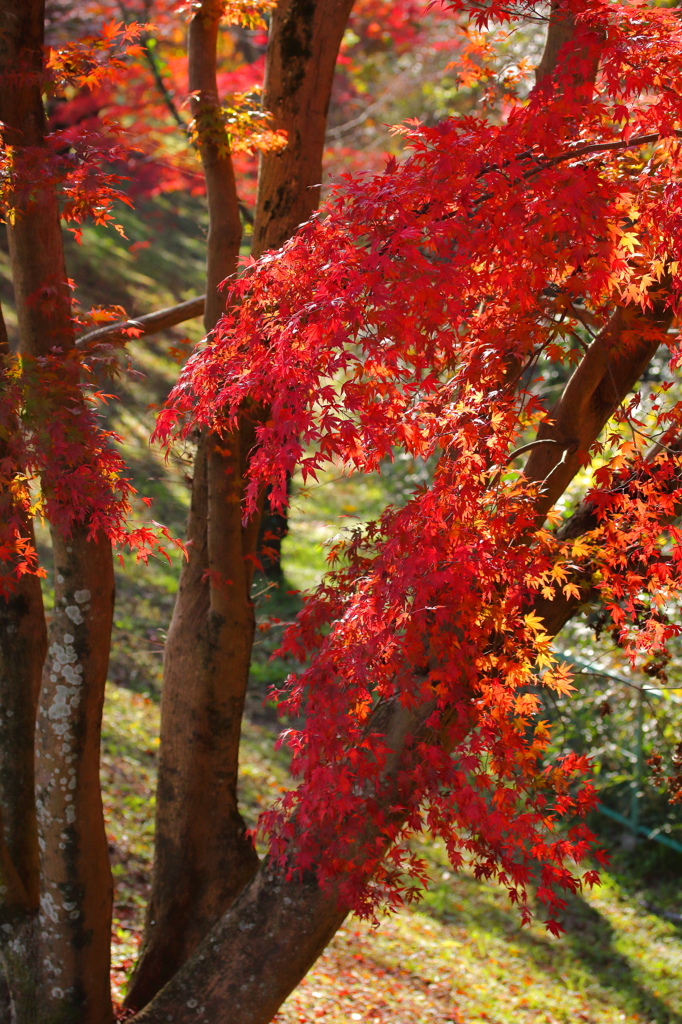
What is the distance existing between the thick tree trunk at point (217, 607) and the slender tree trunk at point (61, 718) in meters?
0.49

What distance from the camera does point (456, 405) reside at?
9.90ft

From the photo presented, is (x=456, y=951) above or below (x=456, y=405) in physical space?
below

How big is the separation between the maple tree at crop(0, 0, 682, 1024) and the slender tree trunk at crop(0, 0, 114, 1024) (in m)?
0.01

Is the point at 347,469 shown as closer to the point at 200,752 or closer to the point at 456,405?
the point at 456,405

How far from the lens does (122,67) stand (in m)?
3.52

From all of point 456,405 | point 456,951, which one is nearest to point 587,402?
point 456,405

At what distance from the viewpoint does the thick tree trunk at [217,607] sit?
12.9 ft

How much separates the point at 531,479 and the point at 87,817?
2.44 m

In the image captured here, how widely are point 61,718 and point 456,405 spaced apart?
82.5 inches

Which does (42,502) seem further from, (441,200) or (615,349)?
(615,349)

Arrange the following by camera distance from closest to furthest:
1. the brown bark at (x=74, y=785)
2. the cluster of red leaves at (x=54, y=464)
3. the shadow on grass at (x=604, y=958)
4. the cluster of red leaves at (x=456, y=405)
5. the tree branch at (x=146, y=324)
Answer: the cluster of red leaves at (x=456, y=405) < the cluster of red leaves at (x=54, y=464) < the brown bark at (x=74, y=785) < the tree branch at (x=146, y=324) < the shadow on grass at (x=604, y=958)

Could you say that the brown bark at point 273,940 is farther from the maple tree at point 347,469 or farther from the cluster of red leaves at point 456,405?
the cluster of red leaves at point 456,405

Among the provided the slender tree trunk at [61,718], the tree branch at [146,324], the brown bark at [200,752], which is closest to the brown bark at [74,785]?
the slender tree trunk at [61,718]

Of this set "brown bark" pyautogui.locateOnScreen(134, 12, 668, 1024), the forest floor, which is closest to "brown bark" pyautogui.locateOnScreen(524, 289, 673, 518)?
"brown bark" pyautogui.locateOnScreen(134, 12, 668, 1024)
